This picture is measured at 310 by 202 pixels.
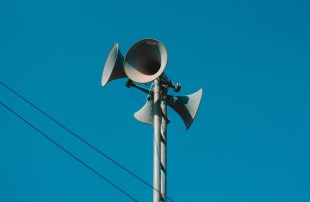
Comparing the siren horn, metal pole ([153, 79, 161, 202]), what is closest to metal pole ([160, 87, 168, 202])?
metal pole ([153, 79, 161, 202])

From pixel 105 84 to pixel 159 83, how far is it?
1.12 meters

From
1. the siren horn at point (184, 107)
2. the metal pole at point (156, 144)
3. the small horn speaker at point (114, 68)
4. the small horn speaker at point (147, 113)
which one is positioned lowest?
the metal pole at point (156, 144)

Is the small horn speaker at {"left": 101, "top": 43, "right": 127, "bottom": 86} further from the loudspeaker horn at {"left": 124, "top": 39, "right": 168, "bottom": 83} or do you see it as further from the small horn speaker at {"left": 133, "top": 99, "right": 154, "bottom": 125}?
the small horn speaker at {"left": 133, "top": 99, "right": 154, "bottom": 125}

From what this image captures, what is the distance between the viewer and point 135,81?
38.0 feet

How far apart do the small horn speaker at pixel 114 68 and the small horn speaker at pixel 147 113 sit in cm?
75

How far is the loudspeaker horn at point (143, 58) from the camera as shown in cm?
1163

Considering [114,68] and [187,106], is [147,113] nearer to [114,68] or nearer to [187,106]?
[187,106]

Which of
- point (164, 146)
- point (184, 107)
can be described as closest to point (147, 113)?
point (184, 107)

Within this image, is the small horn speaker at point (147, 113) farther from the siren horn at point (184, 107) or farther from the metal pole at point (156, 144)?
the metal pole at point (156, 144)

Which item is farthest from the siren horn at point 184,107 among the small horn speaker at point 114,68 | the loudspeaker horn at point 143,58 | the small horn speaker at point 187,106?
the small horn speaker at point 114,68

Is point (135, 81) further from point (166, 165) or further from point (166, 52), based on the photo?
point (166, 165)

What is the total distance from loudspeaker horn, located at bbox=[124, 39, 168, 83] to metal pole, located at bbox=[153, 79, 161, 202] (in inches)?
10.9

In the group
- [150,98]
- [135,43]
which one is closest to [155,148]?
[150,98]

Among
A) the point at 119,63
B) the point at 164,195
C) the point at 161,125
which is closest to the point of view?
the point at 164,195
